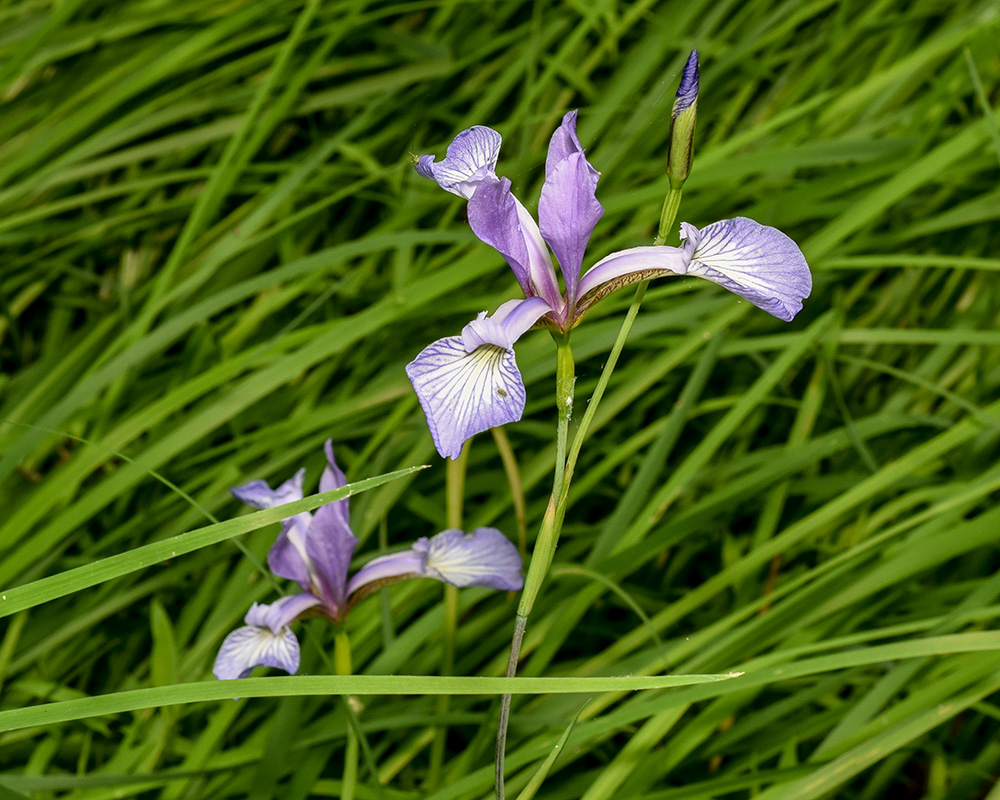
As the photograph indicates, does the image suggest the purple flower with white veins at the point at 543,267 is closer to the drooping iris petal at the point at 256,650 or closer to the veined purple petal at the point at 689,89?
the veined purple petal at the point at 689,89

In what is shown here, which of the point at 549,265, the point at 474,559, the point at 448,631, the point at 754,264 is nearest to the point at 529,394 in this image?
the point at 448,631

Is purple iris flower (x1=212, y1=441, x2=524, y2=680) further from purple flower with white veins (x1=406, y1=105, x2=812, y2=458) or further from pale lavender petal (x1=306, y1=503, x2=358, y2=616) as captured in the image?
purple flower with white veins (x1=406, y1=105, x2=812, y2=458)

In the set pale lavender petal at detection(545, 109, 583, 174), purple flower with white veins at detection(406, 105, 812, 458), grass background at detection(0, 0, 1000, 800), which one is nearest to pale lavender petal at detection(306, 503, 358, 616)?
grass background at detection(0, 0, 1000, 800)

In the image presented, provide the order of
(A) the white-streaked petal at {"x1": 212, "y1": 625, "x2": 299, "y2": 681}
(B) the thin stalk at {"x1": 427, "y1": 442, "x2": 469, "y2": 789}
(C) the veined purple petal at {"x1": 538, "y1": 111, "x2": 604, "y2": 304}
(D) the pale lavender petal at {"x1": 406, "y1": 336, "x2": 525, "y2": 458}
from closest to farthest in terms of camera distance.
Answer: (D) the pale lavender petal at {"x1": 406, "y1": 336, "x2": 525, "y2": 458} → (C) the veined purple petal at {"x1": 538, "y1": 111, "x2": 604, "y2": 304} → (A) the white-streaked petal at {"x1": 212, "y1": 625, "x2": 299, "y2": 681} → (B) the thin stalk at {"x1": 427, "y1": 442, "x2": 469, "y2": 789}

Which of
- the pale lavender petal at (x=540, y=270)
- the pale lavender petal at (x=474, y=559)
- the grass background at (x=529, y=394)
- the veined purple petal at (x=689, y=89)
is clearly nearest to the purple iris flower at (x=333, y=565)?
the pale lavender petal at (x=474, y=559)

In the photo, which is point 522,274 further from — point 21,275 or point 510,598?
point 21,275
